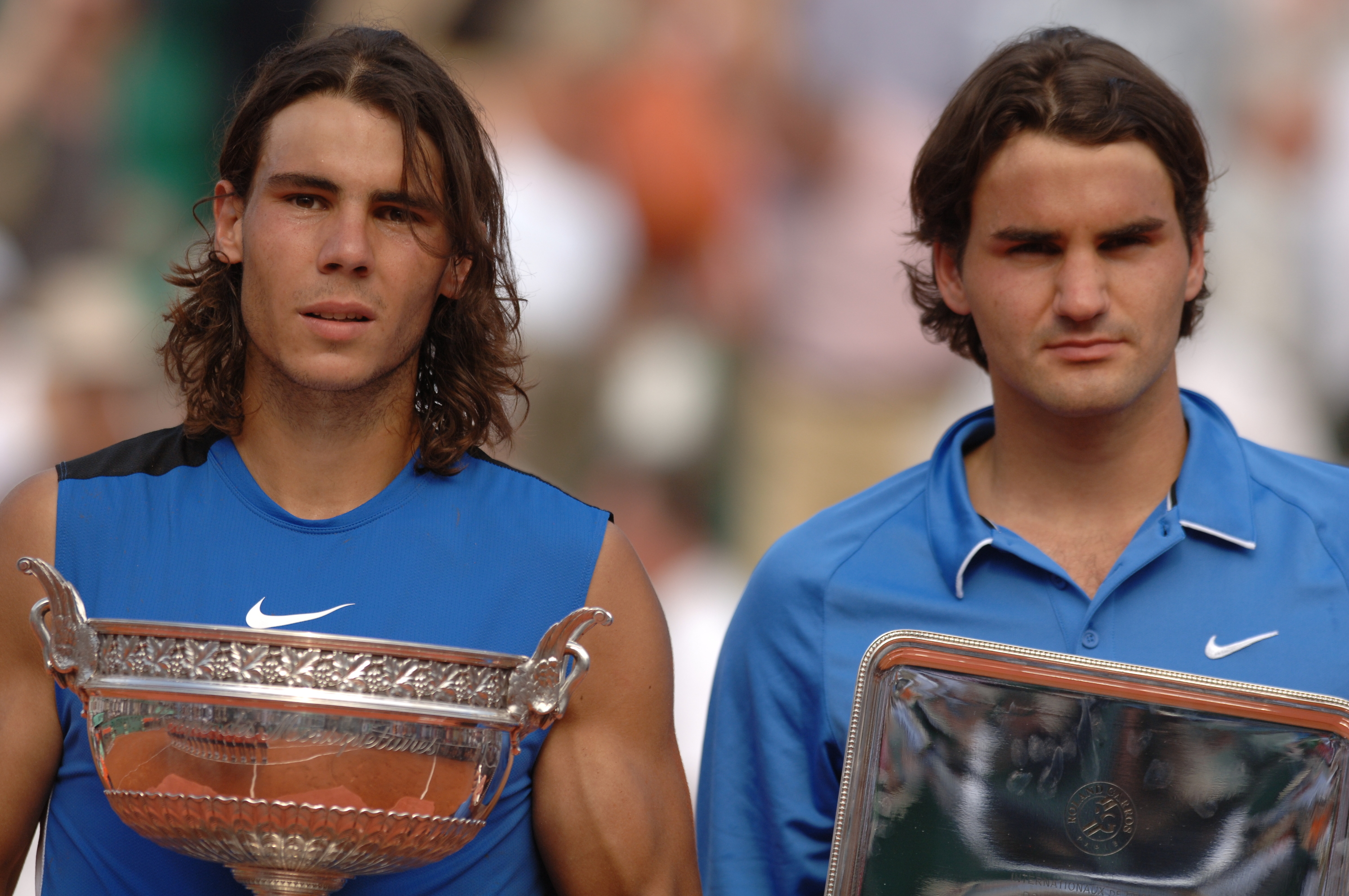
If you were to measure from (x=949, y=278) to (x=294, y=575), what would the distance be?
1529 mm

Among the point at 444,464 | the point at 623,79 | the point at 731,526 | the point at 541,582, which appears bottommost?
the point at 731,526

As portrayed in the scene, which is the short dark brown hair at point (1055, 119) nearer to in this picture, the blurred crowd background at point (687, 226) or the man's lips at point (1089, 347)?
the man's lips at point (1089, 347)

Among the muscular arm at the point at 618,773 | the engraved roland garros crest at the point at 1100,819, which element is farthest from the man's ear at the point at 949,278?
the engraved roland garros crest at the point at 1100,819

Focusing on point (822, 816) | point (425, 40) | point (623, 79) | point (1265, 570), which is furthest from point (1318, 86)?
point (822, 816)

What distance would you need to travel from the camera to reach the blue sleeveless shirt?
253cm

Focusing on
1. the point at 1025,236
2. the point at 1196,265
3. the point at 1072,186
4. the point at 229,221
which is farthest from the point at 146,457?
the point at 1196,265

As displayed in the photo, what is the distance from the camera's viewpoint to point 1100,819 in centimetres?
249

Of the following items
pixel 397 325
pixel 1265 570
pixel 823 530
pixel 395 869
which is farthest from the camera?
pixel 823 530

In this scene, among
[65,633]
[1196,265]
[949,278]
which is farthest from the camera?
[949,278]

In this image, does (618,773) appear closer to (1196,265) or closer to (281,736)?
(281,736)

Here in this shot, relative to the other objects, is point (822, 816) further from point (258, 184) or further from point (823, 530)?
point (258, 184)

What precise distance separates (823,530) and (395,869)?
1.19m

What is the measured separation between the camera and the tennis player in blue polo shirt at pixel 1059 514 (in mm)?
2824

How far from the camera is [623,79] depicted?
6863mm
